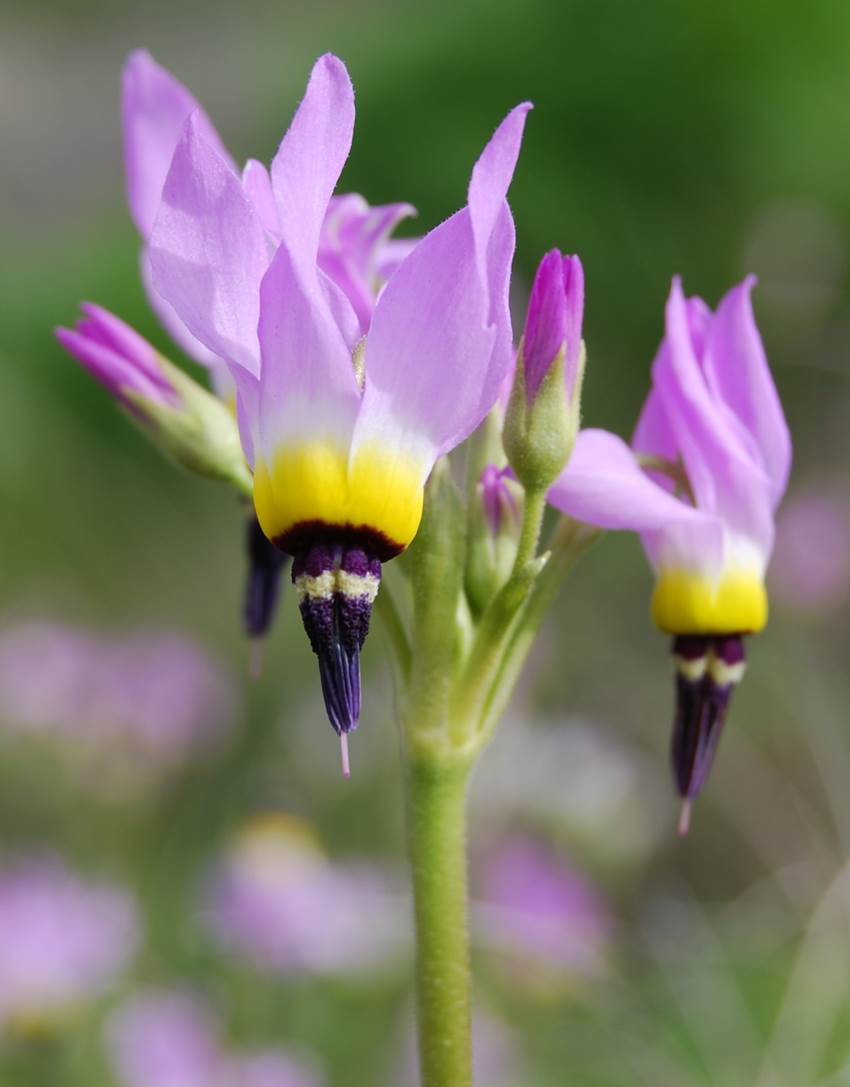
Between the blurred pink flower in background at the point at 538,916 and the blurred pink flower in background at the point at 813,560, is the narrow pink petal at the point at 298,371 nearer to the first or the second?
the blurred pink flower in background at the point at 538,916

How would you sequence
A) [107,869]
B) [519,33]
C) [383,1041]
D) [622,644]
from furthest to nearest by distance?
[519,33] < [622,644] < [107,869] < [383,1041]

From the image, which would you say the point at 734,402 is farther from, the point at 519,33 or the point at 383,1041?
the point at 519,33

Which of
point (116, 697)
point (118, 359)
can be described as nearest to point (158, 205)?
point (118, 359)

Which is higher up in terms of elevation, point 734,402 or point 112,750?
point 112,750

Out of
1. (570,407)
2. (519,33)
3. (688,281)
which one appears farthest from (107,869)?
(519,33)

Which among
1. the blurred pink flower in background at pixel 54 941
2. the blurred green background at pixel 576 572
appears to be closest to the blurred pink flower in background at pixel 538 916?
the blurred green background at pixel 576 572

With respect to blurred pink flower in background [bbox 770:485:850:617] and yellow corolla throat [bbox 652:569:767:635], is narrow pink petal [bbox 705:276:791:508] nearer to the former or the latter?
yellow corolla throat [bbox 652:569:767:635]
